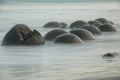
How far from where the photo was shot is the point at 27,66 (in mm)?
18031

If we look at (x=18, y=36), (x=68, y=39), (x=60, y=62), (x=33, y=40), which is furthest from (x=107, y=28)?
(x=60, y=62)

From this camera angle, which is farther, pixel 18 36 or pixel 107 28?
pixel 107 28

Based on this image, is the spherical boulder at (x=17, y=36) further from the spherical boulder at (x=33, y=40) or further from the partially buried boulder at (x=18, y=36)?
the spherical boulder at (x=33, y=40)

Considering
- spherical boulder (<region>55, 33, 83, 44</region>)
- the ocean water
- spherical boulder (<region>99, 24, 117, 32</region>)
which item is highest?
spherical boulder (<region>99, 24, 117, 32</region>)

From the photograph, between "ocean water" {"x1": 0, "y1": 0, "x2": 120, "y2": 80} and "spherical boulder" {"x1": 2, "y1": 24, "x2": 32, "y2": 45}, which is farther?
"spherical boulder" {"x1": 2, "y1": 24, "x2": 32, "y2": 45}

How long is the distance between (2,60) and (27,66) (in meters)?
1.89

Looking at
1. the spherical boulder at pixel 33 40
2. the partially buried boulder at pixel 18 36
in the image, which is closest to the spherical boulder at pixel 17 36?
the partially buried boulder at pixel 18 36

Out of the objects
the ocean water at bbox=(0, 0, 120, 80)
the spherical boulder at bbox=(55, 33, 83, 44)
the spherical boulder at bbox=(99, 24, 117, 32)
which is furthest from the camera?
the spherical boulder at bbox=(99, 24, 117, 32)

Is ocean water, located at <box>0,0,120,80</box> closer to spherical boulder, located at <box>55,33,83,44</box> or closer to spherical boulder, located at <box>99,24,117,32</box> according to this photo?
spherical boulder, located at <box>55,33,83,44</box>

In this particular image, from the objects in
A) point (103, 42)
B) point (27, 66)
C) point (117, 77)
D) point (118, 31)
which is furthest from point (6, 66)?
point (118, 31)

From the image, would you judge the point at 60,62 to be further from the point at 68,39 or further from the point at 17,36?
the point at 68,39

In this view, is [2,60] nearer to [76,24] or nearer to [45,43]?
[45,43]

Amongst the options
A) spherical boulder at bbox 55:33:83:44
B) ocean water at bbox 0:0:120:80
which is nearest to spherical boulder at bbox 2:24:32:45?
ocean water at bbox 0:0:120:80

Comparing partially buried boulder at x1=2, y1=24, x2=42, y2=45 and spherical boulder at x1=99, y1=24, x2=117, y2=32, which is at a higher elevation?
spherical boulder at x1=99, y1=24, x2=117, y2=32
